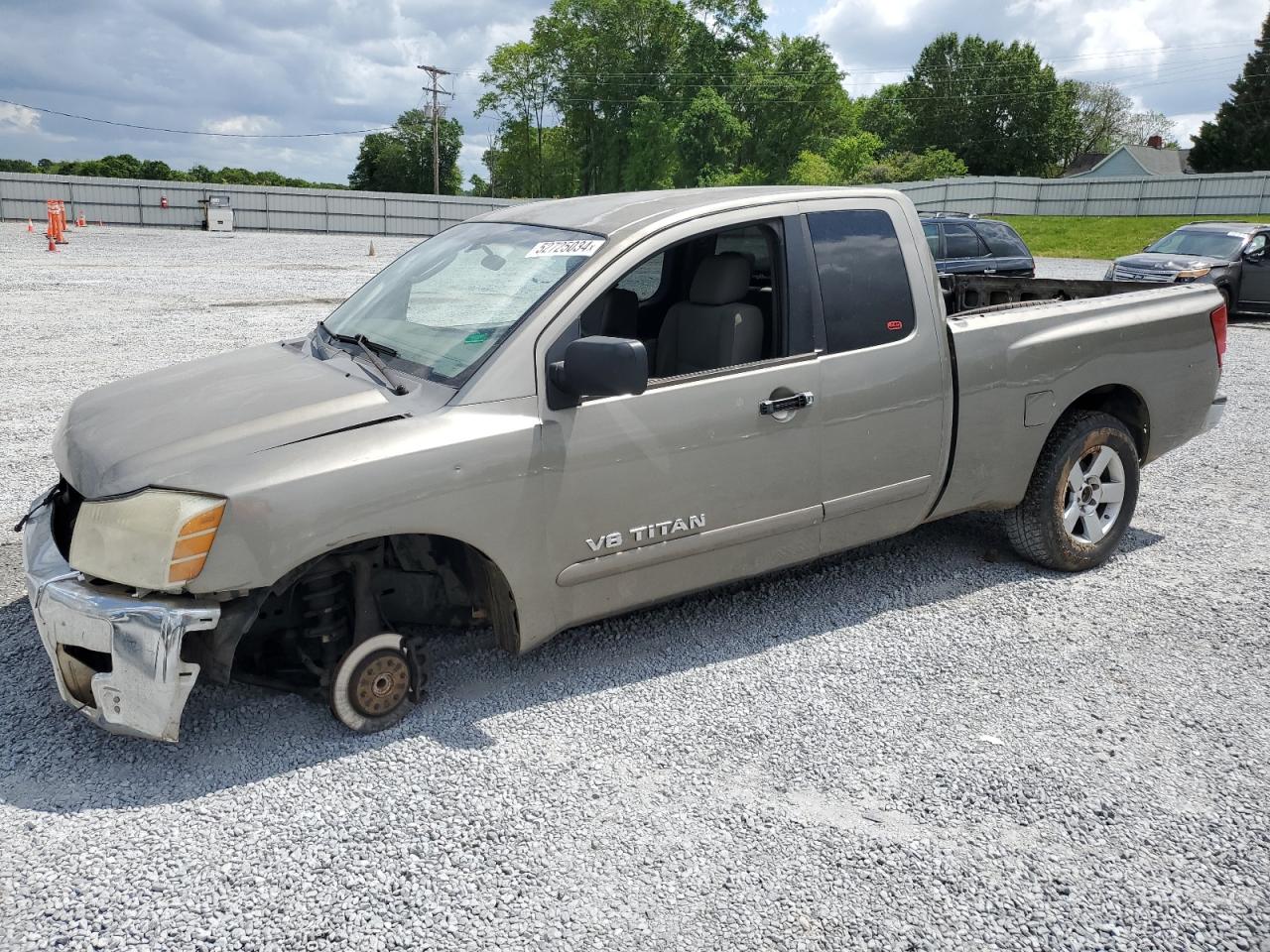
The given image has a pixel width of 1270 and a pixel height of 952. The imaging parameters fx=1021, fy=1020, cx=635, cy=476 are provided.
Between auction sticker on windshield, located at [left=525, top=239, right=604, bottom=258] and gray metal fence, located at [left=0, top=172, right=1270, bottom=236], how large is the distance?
3673 centimetres

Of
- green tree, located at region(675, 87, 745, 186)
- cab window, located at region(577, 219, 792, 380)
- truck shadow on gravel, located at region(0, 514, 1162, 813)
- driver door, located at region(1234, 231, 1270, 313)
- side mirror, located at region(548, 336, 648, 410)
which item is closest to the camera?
truck shadow on gravel, located at region(0, 514, 1162, 813)

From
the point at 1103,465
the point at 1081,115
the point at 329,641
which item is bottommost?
the point at 329,641

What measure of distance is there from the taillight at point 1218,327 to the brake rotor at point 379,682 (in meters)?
4.49

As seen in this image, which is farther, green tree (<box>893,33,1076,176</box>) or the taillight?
green tree (<box>893,33,1076,176</box>)

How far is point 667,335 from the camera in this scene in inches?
174

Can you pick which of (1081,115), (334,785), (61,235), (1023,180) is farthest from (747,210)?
(1081,115)

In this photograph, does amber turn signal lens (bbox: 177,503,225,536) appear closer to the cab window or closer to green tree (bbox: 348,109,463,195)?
the cab window

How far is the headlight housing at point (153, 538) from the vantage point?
300 cm

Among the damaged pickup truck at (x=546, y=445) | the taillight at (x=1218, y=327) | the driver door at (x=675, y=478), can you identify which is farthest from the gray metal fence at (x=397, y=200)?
the driver door at (x=675, y=478)

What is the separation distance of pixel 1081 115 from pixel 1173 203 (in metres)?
54.1

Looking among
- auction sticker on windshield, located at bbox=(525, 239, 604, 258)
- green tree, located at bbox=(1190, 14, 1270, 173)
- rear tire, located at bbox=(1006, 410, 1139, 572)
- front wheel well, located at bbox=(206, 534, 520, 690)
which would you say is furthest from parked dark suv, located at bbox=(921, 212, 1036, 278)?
green tree, located at bbox=(1190, 14, 1270, 173)

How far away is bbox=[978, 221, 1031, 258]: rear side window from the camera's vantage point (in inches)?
614

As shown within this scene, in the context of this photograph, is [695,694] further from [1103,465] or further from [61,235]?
[61,235]

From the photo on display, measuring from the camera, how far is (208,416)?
3.48 meters
